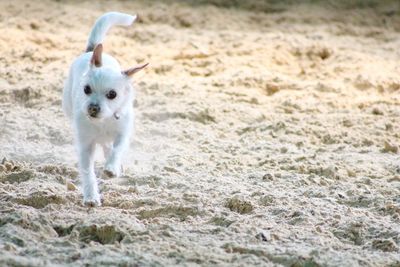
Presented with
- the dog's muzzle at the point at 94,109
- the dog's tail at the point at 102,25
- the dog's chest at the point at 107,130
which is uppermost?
the dog's tail at the point at 102,25

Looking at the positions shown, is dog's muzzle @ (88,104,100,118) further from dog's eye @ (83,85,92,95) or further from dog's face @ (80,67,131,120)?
dog's eye @ (83,85,92,95)

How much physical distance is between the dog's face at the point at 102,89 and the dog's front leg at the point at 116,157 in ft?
0.67

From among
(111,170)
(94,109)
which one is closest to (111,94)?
(94,109)

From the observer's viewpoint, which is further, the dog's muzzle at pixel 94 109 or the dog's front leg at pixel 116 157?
the dog's front leg at pixel 116 157

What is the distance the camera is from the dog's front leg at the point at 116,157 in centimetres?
526

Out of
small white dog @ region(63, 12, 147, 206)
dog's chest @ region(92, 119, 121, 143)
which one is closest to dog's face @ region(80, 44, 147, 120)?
small white dog @ region(63, 12, 147, 206)

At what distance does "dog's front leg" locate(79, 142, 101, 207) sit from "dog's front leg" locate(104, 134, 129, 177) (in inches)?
5.9

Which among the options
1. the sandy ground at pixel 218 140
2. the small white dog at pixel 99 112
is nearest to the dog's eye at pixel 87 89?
the small white dog at pixel 99 112

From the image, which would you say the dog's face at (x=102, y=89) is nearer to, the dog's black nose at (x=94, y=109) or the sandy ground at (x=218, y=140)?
the dog's black nose at (x=94, y=109)

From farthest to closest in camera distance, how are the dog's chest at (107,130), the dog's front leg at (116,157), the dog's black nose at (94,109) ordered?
the dog's chest at (107,130)
the dog's front leg at (116,157)
the dog's black nose at (94,109)

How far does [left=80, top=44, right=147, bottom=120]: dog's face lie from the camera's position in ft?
17.0

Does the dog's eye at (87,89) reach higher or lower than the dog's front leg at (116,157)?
higher

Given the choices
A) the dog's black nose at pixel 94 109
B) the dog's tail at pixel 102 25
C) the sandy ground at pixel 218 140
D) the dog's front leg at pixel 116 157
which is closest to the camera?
the sandy ground at pixel 218 140

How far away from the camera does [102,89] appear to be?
5.22 m
